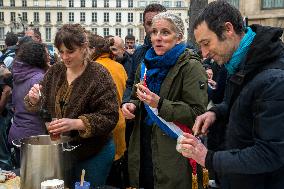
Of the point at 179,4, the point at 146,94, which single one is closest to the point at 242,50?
the point at 146,94

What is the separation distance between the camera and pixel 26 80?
371 cm

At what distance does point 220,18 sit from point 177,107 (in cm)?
80

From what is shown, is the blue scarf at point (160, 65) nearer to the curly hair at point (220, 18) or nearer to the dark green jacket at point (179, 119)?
the dark green jacket at point (179, 119)

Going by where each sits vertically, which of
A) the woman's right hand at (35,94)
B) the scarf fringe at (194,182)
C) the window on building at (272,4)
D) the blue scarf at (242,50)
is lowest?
the scarf fringe at (194,182)

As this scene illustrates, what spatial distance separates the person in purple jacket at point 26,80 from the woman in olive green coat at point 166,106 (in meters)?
1.25

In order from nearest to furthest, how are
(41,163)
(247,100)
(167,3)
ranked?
(247,100) < (41,163) < (167,3)

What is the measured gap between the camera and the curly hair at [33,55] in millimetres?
3658

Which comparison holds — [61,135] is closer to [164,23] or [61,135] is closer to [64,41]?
[64,41]

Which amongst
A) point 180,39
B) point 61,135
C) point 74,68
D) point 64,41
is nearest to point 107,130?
point 61,135

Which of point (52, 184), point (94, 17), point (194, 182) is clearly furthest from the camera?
point (94, 17)

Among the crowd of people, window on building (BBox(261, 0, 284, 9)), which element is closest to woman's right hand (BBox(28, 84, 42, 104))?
the crowd of people

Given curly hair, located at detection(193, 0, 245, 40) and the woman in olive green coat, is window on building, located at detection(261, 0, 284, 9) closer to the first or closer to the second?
the woman in olive green coat

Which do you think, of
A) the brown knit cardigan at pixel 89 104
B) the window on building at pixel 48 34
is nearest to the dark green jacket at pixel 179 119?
the brown knit cardigan at pixel 89 104

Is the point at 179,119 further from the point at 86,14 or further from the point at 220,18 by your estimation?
the point at 86,14
